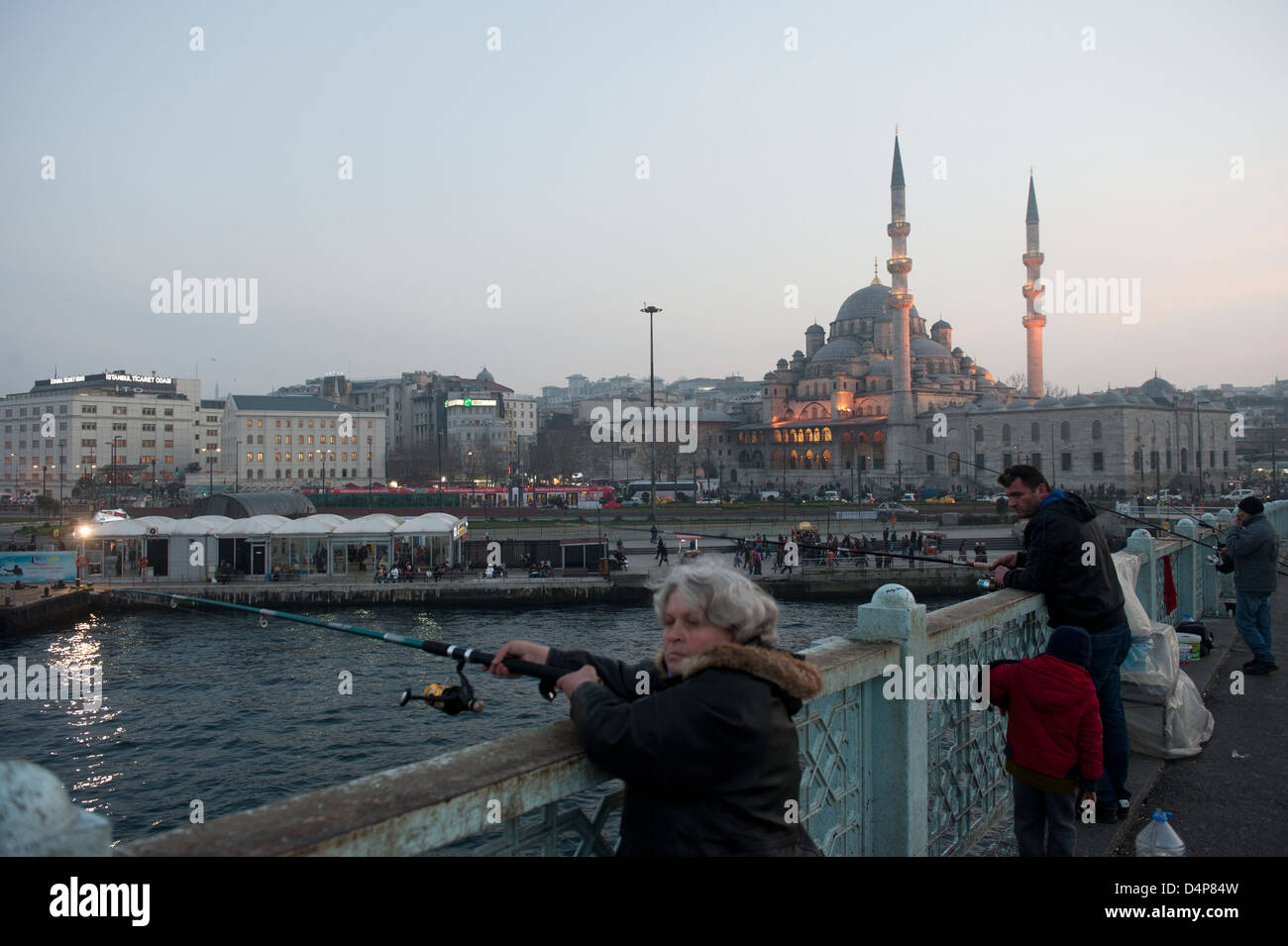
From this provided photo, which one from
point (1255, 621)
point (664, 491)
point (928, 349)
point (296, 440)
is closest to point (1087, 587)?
point (1255, 621)

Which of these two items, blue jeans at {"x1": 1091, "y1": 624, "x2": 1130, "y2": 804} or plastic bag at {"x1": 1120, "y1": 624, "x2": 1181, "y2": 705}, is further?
plastic bag at {"x1": 1120, "y1": 624, "x2": 1181, "y2": 705}

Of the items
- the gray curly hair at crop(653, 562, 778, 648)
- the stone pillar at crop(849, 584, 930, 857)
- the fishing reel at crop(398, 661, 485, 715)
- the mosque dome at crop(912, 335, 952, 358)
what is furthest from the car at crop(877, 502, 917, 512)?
the gray curly hair at crop(653, 562, 778, 648)

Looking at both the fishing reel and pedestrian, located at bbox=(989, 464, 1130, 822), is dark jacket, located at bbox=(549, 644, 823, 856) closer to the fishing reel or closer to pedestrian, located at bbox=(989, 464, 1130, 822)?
the fishing reel

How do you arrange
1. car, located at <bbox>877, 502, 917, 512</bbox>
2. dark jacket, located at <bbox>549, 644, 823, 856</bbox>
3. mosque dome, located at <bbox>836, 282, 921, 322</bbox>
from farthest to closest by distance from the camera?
mosque dome, located at <bbox>836, 282, 921, 322</bbox>
car, located at <bbox>877, 502, 917, 512</bbox>
dark jacket, located at <bbox>549, 644, 823, 856</bbox>

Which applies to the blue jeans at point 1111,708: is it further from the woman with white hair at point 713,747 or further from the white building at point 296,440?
the white building at point 296,440

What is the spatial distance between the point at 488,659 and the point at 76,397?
9216cm

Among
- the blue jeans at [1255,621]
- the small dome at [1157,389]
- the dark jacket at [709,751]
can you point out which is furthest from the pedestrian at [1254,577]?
the small dome at [1157,389]

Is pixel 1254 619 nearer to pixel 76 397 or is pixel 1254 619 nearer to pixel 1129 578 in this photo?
pixel 1129 578

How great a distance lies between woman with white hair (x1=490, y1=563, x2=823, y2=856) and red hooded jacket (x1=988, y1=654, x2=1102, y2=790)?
157 cm

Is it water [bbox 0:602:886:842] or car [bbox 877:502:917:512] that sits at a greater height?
car [bbox 877:502:917:512]

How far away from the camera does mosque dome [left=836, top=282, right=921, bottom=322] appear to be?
84375 mm

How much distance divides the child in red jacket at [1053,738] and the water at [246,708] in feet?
34.7

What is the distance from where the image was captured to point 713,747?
1753mm
